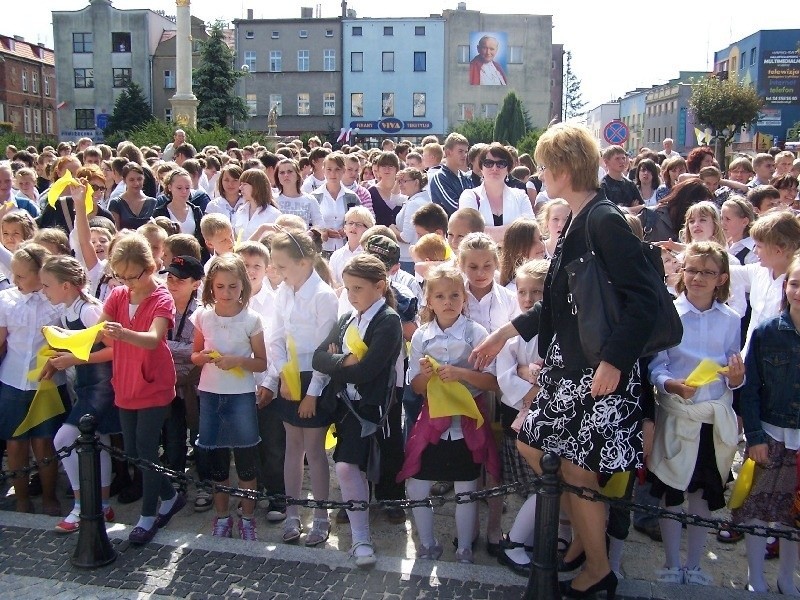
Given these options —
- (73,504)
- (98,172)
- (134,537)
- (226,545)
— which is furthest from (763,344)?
(98,172)

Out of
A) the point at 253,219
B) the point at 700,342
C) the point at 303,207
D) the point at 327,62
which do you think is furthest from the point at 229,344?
the point at 327,62

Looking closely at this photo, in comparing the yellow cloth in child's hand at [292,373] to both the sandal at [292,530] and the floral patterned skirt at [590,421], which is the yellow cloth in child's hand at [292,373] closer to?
the sandal at [292,530]

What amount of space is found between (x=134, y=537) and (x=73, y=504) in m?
1.09

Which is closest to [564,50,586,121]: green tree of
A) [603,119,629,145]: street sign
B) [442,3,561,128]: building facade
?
[442,3,561,128]: building facade

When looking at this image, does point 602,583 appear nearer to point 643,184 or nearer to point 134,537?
point 134,537

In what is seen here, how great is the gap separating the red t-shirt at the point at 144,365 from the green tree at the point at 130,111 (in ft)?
177

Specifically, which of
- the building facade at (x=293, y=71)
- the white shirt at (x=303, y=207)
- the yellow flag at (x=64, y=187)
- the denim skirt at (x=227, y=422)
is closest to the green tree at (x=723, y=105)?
the building facade at (x=293, y=71)

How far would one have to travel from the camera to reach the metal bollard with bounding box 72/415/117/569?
421cm

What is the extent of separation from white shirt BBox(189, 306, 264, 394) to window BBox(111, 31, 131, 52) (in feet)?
207

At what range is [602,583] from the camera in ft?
12.3

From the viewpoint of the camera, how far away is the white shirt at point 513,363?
425 centimetres

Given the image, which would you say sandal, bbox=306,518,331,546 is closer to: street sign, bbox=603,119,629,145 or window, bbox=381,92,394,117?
street sign, bbox=603,119,629,145

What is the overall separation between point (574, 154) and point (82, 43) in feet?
218

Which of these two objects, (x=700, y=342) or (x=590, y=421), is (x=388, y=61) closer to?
(x=700, y=342)
